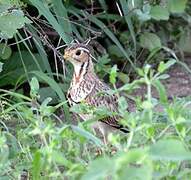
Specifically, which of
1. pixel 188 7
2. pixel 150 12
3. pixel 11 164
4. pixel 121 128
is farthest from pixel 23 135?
pixel 188 7

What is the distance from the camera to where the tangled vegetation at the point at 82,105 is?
268 centimetres

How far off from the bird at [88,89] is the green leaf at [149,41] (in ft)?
4.66

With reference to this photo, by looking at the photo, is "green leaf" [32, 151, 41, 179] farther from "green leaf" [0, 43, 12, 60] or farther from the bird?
"green leaf" [0, 43, 12, 60]

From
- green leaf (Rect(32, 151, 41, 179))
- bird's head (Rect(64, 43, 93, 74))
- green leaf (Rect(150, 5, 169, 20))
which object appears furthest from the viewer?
green leaf (Rect(150, 5, 169, 20))

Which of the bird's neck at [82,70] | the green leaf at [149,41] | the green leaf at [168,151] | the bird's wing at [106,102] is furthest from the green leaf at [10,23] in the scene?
the green leaf at [168,151]

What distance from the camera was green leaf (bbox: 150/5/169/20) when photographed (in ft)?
18.1

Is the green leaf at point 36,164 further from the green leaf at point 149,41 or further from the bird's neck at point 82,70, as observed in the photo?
the green leaf at point 149,41

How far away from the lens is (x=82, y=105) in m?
3.45

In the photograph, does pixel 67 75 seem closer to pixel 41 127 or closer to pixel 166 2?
pixel 166 2

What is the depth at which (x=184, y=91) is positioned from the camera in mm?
5883

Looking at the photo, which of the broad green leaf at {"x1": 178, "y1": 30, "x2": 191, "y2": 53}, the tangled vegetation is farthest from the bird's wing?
the broad green leaf at {"x1": 178, "y1": 30, "x2": 191, "y2": 53}

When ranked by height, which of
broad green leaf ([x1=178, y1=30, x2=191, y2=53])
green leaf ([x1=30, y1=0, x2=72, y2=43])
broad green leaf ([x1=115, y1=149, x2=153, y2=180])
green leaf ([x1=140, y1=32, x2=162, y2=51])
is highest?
broad green leaf ([x1=115, y1=149, x2=153, y2=180])

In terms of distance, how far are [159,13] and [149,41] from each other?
1.62 ft

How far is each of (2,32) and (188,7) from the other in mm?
2463
